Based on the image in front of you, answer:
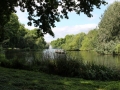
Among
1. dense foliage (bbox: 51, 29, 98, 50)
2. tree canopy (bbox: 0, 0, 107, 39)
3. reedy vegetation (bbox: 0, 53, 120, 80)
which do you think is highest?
dense foliage (bbox: 51, 29, 98, 50)

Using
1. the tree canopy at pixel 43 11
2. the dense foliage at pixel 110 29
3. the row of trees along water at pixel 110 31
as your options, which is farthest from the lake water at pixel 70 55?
the dense foliage at pixel 110 29

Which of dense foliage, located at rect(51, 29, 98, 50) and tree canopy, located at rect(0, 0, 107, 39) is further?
dense foliage, located at rect(51, 29, 98, 50)

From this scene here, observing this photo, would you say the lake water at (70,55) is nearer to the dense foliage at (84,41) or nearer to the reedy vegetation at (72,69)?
the reedy vegetation at (72,69)

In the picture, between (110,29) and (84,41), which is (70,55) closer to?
(110,29)

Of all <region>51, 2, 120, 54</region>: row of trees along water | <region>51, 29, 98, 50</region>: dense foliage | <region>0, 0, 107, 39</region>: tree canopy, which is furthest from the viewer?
<region>51, 29, 98, 50</region>: dense foliage

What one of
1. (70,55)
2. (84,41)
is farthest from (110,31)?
(84,41)

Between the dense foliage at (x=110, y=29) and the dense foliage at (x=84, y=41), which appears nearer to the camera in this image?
the dense foliage at (x=110, y=29)

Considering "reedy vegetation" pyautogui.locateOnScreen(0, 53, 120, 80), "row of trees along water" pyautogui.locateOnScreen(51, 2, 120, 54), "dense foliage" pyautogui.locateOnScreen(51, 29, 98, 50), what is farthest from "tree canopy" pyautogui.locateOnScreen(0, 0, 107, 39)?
"dense foliage" pyautogui.locateOnScreen(51, 29, 98, 50)

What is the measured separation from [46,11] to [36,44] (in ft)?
277

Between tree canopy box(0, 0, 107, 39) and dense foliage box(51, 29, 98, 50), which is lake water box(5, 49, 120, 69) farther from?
dense foliage box(51, 29, 98, 50)

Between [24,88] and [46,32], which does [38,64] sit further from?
[24,88]

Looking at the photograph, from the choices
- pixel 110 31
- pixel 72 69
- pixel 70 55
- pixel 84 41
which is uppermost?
pixel 84 41

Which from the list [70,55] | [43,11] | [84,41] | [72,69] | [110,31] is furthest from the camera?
[84,41]

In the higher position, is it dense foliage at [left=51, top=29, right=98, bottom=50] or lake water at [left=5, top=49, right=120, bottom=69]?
dense foliage at [left=51, top=29, right=98, bottom=50]
